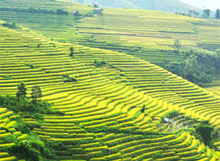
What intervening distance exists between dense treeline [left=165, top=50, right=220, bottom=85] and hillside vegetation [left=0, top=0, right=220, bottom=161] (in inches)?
119

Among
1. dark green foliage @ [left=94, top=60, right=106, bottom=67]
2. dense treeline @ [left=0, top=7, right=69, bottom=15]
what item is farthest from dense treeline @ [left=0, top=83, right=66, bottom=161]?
dense treeline @ [left=0, top=7, right=69, bottom=15]

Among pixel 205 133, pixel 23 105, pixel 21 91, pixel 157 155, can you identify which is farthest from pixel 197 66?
pixel 23 105

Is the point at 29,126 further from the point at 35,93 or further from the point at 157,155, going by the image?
the point at 157,155

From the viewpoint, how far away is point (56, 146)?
137 feet

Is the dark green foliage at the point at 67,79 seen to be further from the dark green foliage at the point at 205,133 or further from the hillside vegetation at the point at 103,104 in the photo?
the dark green foliage at the point at 205,133

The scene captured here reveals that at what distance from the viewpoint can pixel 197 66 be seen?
333 ft

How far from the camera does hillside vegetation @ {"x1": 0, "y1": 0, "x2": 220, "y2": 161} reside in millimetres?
43625

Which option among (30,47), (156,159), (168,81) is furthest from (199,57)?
(156,159)

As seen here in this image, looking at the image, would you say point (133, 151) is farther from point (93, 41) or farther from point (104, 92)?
point (93, 41)

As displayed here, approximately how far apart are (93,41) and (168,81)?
3034cm

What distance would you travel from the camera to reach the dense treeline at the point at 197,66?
94125 millimetres

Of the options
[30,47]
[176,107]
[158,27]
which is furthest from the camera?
[158,27]

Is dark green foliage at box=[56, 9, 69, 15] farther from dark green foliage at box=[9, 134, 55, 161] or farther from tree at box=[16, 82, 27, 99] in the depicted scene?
dark green foliage at box=[9, 134, 55, 161]

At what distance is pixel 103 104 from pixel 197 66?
52618 mm
